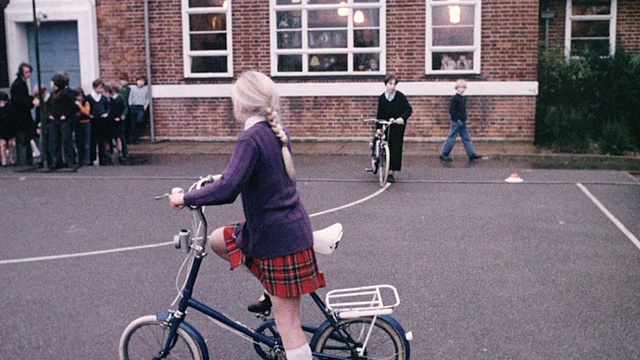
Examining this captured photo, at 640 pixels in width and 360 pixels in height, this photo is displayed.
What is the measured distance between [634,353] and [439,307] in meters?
1.60

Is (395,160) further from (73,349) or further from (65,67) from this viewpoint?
(65,67)

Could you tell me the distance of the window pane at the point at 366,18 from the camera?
19.8 m

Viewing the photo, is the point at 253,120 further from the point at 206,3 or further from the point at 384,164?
the point at 206,3

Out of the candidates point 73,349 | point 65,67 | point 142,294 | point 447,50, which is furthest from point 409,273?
point 65,67

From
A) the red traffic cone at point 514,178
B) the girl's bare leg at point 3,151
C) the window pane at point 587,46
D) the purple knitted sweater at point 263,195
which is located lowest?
the red traffic cone at point 514,178

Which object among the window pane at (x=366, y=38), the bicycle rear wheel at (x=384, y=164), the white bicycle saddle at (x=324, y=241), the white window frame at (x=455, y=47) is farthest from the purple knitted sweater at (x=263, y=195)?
the window pane at (x=366, y=38)

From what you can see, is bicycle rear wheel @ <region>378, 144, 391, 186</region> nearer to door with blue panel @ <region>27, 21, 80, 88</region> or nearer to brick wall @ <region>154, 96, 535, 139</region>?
brick wall @ <region>154, 96, 535, 139</region>

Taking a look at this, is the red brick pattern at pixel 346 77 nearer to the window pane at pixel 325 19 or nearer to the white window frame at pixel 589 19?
the white window frame at pixel 589 19

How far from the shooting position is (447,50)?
19.5 meters

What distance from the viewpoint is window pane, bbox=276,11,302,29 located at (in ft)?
66.1

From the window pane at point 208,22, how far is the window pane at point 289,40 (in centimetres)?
140

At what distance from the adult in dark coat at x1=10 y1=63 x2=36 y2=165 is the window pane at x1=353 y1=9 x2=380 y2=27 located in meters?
7.33

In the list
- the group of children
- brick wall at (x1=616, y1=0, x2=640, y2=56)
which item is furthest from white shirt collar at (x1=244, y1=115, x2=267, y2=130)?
brick wall at (x1=616, y1=0, x2=640, y2=56)

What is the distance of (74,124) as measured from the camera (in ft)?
54.0
